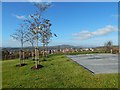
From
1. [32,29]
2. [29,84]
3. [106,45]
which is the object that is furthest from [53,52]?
[29,84]

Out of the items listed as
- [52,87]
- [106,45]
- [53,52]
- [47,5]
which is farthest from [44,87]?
[106,45]

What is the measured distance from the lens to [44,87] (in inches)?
330

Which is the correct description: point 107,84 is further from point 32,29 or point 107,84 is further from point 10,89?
point 32,29

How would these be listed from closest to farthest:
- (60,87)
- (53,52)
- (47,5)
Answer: (60,87), (47,5), (53,52)

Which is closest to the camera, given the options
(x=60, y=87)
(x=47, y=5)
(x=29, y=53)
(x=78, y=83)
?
(x=60, y=87)

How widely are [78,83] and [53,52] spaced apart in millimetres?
32368

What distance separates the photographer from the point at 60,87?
8.21 meters

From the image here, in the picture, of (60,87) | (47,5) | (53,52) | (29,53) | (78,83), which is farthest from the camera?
(53,52)

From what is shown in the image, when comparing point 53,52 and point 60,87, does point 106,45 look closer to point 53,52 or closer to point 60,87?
point 53,52

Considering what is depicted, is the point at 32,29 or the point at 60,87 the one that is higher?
the point at 32,29

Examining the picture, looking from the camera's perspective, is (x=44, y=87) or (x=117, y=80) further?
(x=117, y=80)

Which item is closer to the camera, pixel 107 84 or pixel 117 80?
pixel 107 84

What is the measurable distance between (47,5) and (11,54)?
19.7m

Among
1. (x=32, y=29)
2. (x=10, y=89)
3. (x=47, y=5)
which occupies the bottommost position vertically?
(x=10, y=89)
